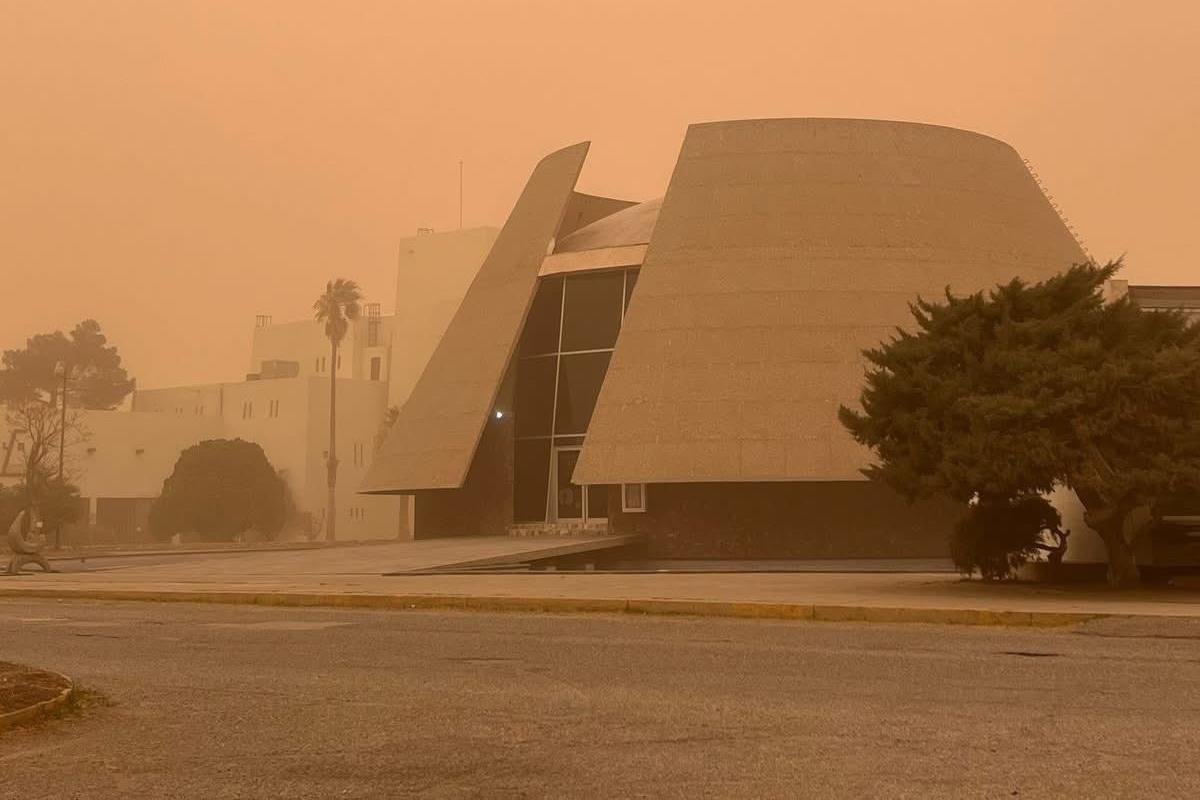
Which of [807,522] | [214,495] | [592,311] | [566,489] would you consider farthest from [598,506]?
[214,495]

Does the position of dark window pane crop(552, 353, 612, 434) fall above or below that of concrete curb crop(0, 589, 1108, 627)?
above

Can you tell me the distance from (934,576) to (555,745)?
2102 centimetres

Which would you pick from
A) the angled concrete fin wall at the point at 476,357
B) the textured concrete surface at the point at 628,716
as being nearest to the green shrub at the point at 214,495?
the angled concrete fin wall at the point at 476,357

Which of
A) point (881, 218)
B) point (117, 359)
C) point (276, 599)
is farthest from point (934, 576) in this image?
point (117, 359)

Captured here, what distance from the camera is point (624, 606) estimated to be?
20047mm

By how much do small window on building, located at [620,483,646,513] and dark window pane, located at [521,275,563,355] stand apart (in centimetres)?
699

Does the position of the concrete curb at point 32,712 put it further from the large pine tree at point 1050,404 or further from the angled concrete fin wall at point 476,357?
the angled concrete fin wall at point 476,357

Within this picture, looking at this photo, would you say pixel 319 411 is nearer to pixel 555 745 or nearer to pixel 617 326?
pixel 617 326

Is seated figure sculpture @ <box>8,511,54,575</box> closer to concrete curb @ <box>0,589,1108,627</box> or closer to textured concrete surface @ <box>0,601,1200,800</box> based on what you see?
concrete curb @ <box>0,589,1108,627</box>

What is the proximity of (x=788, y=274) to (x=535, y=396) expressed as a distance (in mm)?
10482

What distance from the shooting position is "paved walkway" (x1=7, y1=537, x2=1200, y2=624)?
19.0 meters

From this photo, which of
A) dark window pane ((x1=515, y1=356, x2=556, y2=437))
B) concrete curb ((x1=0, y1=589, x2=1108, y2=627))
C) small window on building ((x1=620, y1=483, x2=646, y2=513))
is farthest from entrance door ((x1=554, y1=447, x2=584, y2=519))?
concrete curb ((x1=0, y1=589, x2=1108, y2=627))

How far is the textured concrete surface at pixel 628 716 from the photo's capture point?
7.32 m

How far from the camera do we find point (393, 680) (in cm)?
1188
